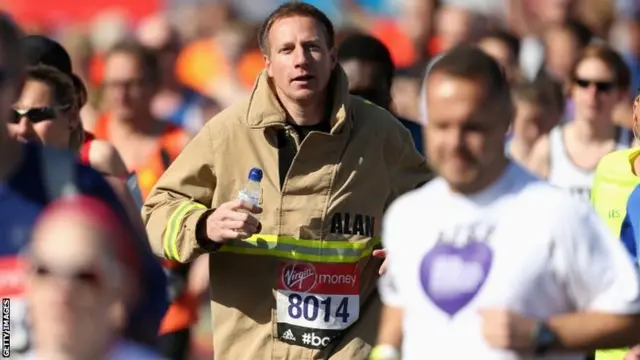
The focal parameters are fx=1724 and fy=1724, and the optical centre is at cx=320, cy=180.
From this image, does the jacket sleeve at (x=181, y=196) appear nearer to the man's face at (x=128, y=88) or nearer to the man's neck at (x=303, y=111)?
the man's neck at (x=303, y=111)

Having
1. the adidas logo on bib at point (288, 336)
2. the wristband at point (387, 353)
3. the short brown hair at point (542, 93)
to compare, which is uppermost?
the short brown hair at point (542, 93)

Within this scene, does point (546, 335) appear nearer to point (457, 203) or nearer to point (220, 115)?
point (457, 203)

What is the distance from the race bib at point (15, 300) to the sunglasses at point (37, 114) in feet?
9.10

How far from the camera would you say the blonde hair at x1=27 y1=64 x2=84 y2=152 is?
8195 millimetres

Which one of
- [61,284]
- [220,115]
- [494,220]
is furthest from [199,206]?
[61,284]

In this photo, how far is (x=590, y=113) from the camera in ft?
35.4

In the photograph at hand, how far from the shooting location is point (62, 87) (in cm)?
823

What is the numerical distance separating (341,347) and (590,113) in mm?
3968

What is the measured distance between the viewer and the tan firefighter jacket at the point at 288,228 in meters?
7.26

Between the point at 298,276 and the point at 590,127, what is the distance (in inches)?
159

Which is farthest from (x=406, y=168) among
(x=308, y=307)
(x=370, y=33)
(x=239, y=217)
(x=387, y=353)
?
(x=370, y=33)

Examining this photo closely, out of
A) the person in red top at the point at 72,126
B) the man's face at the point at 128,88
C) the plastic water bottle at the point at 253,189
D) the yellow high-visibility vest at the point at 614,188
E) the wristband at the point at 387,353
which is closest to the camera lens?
the wristband at the point at 387,353

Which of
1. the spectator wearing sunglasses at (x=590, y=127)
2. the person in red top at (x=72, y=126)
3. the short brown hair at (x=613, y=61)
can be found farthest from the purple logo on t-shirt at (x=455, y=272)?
the short brown hair at (x=613, y=61)
